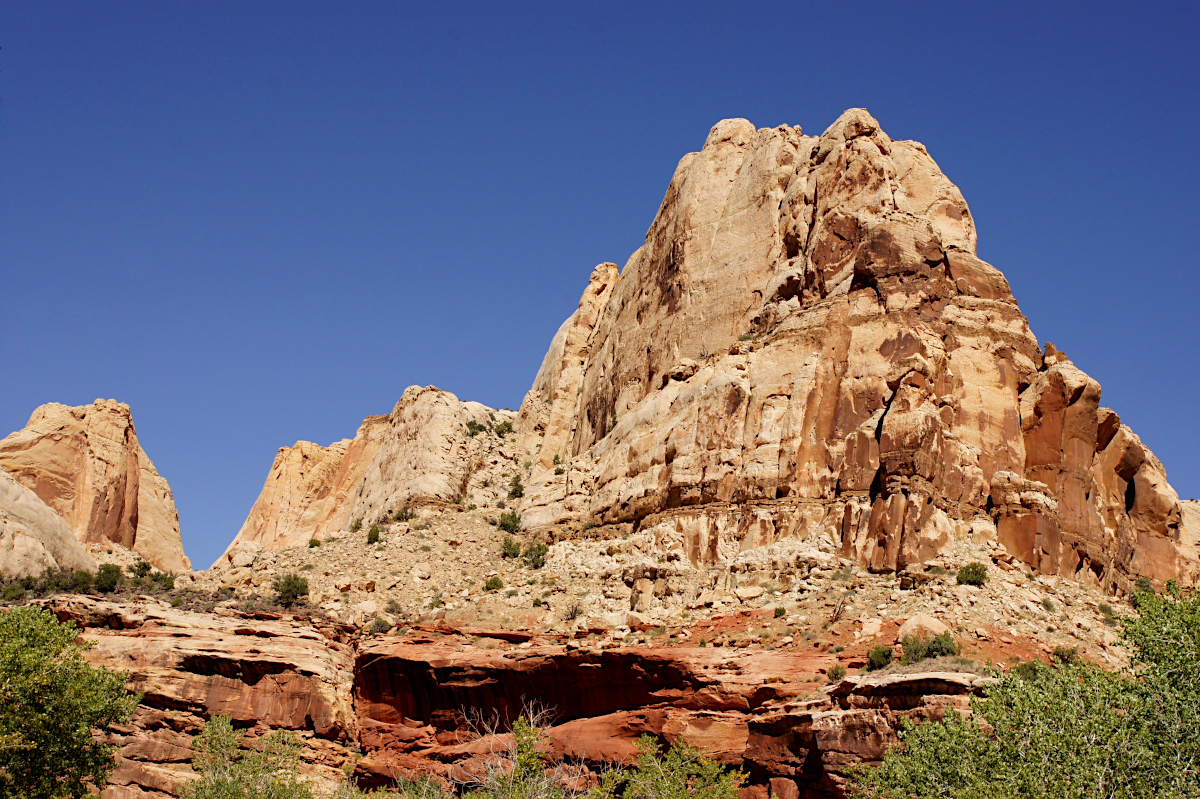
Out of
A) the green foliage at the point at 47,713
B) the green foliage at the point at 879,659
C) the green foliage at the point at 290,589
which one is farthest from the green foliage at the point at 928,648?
the green foliage at the point at 290,589

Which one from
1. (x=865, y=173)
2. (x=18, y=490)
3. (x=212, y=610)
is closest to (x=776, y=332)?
(x=865, y=173)

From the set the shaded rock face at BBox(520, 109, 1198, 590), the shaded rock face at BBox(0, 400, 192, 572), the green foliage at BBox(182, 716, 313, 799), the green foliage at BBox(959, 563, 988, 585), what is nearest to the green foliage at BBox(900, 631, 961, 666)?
the green foliage at BBox(959, 563, 988, 585)

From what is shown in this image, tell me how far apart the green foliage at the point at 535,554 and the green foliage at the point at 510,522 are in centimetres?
251

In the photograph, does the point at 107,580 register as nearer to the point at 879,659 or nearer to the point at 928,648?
the point at 879,659

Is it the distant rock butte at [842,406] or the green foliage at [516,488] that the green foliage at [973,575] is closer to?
the distant rock butte at [842,406]

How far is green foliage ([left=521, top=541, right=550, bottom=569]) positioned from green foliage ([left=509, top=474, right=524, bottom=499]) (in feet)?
29.1

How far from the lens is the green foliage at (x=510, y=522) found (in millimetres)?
59656

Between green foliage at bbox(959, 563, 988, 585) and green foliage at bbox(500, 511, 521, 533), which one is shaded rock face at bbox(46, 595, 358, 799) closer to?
Result: green foliage at bbox(500, 511, 521, 533)

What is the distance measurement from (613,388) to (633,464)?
11.7m

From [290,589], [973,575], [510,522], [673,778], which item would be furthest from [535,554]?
[673,778]

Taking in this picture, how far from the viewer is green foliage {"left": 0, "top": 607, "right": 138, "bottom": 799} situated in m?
32.6

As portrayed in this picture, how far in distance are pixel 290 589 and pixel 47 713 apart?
17.3 m

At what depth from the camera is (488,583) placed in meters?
51.7

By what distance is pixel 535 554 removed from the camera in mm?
55438
